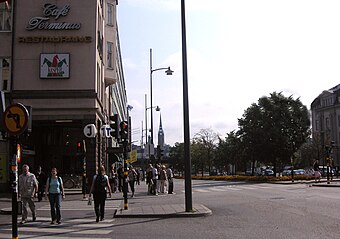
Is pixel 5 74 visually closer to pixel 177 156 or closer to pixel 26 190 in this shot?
pixel 26 190

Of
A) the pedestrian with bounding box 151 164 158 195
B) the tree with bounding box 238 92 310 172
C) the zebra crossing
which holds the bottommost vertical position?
the zebra crossing

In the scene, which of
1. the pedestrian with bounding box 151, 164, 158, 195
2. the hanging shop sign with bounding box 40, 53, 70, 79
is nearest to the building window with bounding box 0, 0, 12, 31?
the hanging shop sign with bounding box 40, 53, 70, 79

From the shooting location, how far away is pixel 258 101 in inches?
2110

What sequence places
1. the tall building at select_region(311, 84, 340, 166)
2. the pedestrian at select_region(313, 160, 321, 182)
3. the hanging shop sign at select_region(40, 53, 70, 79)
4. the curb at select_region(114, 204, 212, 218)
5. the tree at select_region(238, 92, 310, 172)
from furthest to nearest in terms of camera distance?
the tall building at select_region(311, 84, 340, 166), the tree at select_region(238, 92, 310, 172), the pedestrian at select_region(313, 160, 321, 182), the hanging shop sign at select_region(40, 53, 70, 79), the curb at select_region(114, 204, 212, 218)

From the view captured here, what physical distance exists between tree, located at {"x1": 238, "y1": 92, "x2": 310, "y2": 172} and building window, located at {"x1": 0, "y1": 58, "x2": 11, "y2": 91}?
96.0 ft

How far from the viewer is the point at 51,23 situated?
3145cm

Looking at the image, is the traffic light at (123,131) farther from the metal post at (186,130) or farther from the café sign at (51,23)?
the café sign at (51,23)

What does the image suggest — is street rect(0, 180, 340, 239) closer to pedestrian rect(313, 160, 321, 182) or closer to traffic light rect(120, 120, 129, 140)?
traffic light rect(120, 120, 129, 140)

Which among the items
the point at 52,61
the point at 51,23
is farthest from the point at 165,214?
the point at 51,23

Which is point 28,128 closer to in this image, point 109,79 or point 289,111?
point 109,79

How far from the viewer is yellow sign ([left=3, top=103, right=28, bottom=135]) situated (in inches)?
352

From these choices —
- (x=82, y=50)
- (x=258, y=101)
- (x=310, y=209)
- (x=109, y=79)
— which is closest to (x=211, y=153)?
(x=258, y=101)

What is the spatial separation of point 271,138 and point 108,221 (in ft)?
127

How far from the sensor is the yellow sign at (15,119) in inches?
352
